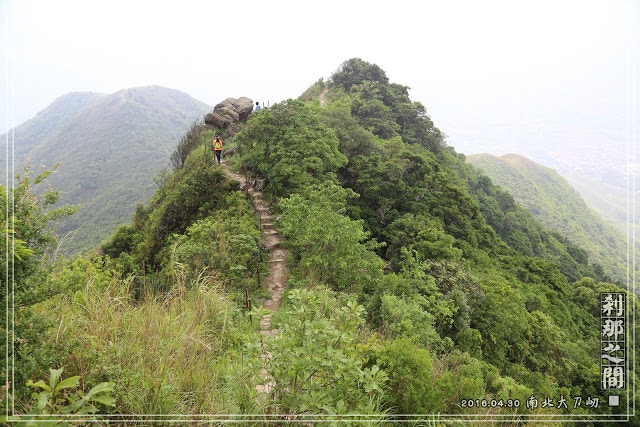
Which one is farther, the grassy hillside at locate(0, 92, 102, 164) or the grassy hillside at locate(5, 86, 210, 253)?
the grassy hillside at locate(0, 92, 102, 164)

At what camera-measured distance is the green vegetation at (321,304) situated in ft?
8.52

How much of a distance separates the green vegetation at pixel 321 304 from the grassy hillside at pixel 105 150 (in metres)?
1.96

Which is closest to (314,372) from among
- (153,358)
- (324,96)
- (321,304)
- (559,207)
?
(153,358)

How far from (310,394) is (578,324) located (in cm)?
1448

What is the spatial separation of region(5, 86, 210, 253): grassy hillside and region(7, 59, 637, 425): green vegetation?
1958mm

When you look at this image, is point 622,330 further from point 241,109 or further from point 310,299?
point 241,109

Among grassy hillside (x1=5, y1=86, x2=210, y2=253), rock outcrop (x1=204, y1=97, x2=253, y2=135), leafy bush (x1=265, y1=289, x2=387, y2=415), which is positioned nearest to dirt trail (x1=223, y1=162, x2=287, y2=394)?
leafy bush (x1=265, y1=289, x2=387, y2=415)

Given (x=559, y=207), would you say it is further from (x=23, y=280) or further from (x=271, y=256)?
(x=23, y=280)

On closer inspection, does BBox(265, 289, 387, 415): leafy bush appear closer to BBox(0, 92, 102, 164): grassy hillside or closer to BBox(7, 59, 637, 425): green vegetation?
BBox(7, 59, 637, 425): green vegetation

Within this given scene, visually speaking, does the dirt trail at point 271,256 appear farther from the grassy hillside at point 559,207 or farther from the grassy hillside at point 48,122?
the grassy hillside at point 48,122

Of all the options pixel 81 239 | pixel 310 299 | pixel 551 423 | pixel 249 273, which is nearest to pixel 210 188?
pixel 249 273

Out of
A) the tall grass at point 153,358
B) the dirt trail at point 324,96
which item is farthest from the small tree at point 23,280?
the dirt trail at point 324,96

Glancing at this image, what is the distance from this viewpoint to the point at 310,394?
2.56 m

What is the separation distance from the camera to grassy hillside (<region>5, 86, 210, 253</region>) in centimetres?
3433
